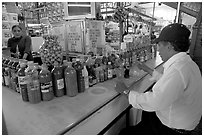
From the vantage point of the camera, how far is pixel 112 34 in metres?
4.29

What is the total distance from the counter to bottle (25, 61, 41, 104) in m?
0.05

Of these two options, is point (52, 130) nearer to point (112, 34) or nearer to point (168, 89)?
point (168, 89)

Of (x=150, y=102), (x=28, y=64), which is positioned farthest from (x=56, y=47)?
(x=150, y=102)

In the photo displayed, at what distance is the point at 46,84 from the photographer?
1164 millimetres

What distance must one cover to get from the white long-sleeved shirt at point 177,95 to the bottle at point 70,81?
0.48 metres

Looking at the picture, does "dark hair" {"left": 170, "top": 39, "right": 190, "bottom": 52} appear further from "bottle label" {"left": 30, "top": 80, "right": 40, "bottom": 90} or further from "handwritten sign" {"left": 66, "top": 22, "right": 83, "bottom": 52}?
"handwritten sign" {"left": 66, "top": 22, "right": 83, "bottom": 52}

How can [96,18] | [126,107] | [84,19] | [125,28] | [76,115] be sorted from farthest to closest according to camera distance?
[125,28] < [96,18] < [84,19] < [126,107] < [76,115]

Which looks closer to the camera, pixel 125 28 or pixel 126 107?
pixel 126 107

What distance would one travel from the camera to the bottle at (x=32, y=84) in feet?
3.75

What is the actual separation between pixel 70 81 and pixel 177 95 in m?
0.81

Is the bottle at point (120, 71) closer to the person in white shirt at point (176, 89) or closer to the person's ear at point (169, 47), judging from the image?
the person in white shirt at point (176, 89)

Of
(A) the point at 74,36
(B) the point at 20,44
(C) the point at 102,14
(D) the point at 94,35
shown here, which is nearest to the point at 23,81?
(A) the point at 74,36

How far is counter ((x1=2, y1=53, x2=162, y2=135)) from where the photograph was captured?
958mm

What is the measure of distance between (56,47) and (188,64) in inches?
50.3
